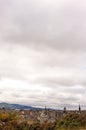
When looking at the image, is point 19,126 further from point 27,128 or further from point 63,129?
point 63,129

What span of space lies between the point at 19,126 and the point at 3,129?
23.3 feet

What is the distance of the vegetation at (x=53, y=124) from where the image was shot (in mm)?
58438

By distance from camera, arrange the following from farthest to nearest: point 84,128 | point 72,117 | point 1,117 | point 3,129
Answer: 1. point 1,117
2. point 3,129
3. point 72,117
4. point 84,128

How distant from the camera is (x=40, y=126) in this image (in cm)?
8144

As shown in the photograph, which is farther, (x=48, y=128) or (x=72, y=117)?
(x=48, y=128)

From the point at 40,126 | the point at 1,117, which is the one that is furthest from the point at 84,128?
the point at 1,117

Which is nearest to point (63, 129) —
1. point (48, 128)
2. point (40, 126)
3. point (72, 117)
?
point (72, 117)

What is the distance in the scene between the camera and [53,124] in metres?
77.6

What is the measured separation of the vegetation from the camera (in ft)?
192

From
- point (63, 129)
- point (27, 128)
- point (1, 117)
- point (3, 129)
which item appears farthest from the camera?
point (1, 117)

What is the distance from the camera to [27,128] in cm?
8050

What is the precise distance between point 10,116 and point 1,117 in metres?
3.14

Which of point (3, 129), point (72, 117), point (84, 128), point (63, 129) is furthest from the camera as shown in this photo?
point (3, 129)

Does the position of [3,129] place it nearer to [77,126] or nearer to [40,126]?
[40,126]
